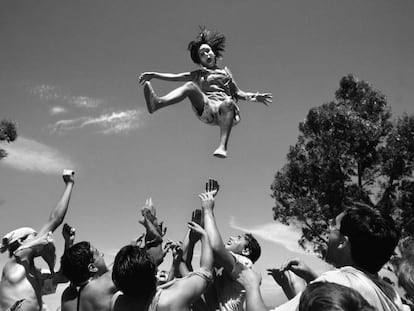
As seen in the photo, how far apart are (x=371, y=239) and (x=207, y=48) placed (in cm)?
406

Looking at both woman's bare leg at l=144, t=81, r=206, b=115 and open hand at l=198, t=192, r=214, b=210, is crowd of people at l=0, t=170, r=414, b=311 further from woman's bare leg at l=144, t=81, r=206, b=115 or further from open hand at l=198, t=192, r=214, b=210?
woman's bare leg at l=144, t=81, r=206, b=115

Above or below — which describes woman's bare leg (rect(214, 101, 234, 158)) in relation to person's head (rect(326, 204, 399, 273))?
above

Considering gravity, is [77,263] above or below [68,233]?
below

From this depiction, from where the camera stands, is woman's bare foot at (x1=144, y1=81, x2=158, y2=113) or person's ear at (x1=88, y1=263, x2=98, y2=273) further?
woman's bare foot at (x1=144, y1=81, x2=158, y2=113)

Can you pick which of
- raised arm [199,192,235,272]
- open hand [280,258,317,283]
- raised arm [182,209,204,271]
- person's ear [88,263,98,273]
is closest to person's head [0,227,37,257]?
person's ear [88,263,98,273]

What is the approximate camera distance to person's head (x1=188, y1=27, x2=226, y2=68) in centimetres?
550

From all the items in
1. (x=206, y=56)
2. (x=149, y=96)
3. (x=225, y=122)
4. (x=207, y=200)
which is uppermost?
(x=206, y=56)

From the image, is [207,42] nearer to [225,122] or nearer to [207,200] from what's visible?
[225,122]

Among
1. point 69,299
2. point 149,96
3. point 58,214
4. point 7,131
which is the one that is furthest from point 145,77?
point 7,131

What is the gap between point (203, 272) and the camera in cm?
259

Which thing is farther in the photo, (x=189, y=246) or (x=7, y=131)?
(x=7, y=131)

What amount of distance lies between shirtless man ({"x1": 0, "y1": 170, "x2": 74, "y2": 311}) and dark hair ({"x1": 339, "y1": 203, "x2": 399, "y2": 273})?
2774 millimetres

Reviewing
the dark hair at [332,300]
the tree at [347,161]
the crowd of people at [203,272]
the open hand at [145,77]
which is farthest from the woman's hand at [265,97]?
the tree at [347,161]

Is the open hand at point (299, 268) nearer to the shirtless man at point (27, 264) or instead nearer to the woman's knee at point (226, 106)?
the shirtless man at point (27, 264)
